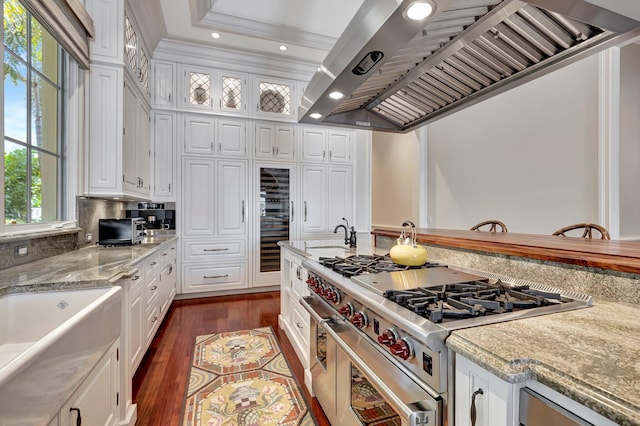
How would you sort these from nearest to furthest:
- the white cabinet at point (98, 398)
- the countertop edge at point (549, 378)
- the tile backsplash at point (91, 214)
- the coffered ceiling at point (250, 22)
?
the countertop edge at point (549, 378), the white cabinet at point (98, 398), the tile backsplash at point (91, 214), the coffered ceiling at point (250, 22)

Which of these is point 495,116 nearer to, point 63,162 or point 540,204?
point 540,204

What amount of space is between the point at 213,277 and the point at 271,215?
1109 millimetres

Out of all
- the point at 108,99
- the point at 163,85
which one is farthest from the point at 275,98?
the point at 108,99

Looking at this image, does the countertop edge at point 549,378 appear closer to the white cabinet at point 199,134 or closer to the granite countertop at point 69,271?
the granite countertop at point 69,271

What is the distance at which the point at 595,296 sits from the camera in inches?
40.4

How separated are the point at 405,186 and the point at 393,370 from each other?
550 cm

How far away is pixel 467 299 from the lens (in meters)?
0.96

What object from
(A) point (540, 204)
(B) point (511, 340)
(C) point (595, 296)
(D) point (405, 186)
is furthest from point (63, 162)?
(D) point (405, 186)

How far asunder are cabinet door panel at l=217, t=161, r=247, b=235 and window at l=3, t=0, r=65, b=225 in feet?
5.81

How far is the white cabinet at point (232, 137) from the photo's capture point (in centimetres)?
396

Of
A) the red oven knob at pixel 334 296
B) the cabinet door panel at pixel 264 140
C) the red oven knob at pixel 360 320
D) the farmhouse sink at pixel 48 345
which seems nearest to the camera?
the farmhouse sink at pixel 48 345

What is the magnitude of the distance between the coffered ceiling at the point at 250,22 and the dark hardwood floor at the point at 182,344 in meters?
3.13

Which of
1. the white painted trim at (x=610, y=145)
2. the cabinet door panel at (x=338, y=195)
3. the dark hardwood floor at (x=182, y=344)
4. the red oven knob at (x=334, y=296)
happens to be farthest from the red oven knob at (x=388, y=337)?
the cabinet door panel at (x=338, y=195)

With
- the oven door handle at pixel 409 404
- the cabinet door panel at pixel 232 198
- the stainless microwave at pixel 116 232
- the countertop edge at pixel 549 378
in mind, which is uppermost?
the cabinet door panel at pixel 232 198
